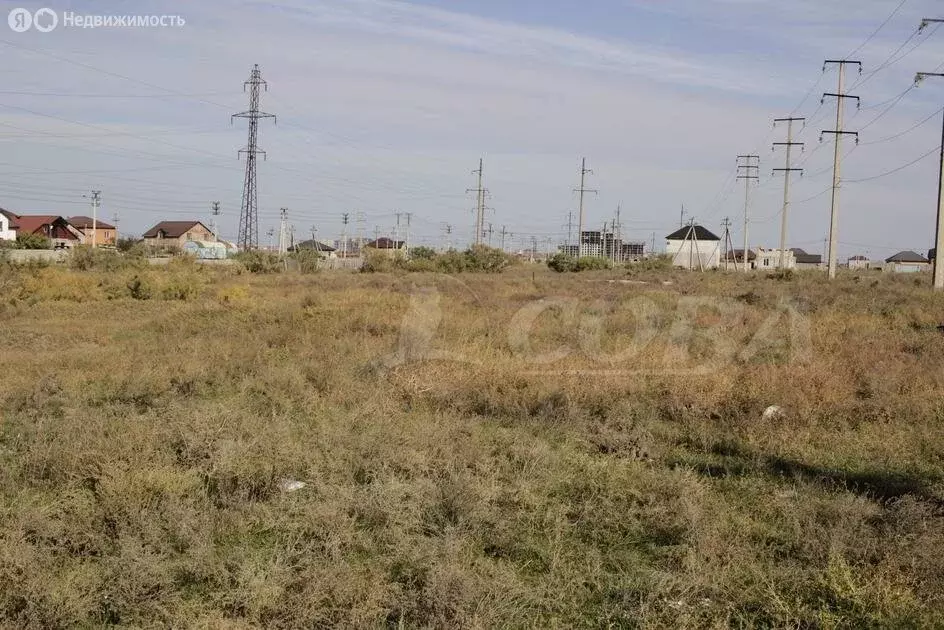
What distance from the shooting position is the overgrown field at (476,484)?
4.15 m

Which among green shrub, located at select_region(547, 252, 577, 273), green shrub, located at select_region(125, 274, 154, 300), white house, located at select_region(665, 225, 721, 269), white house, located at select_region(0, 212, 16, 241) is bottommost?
green shrub, located at select_region(125, 274, 154, 300)

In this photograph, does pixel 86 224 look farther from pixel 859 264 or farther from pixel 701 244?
pixel 859 264

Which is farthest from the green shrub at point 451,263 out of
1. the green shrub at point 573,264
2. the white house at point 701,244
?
the white house at point 701,244

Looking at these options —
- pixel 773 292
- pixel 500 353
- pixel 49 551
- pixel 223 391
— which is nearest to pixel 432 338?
pixel 500 353

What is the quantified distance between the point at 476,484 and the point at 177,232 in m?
87.6

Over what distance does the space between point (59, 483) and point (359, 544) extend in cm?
280

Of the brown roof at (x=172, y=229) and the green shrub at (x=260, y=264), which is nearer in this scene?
the green shrub at (x=260, y=264)

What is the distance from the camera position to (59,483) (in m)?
5.90

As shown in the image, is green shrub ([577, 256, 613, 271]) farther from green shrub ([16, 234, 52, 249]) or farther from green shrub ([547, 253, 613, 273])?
green shrub ([16, 234, 52, 249])

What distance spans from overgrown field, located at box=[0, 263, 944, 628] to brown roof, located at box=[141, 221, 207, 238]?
3071 inches

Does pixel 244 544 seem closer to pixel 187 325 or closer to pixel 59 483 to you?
pixel 59 483

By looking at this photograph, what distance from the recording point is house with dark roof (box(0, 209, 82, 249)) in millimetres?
67750

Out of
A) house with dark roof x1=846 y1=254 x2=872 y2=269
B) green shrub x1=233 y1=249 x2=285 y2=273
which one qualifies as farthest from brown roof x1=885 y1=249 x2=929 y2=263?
green shrub x1=233 y1=249 x2=285 y2=273

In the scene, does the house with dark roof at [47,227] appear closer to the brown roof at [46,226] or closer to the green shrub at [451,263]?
the brown roof at [46,226]
